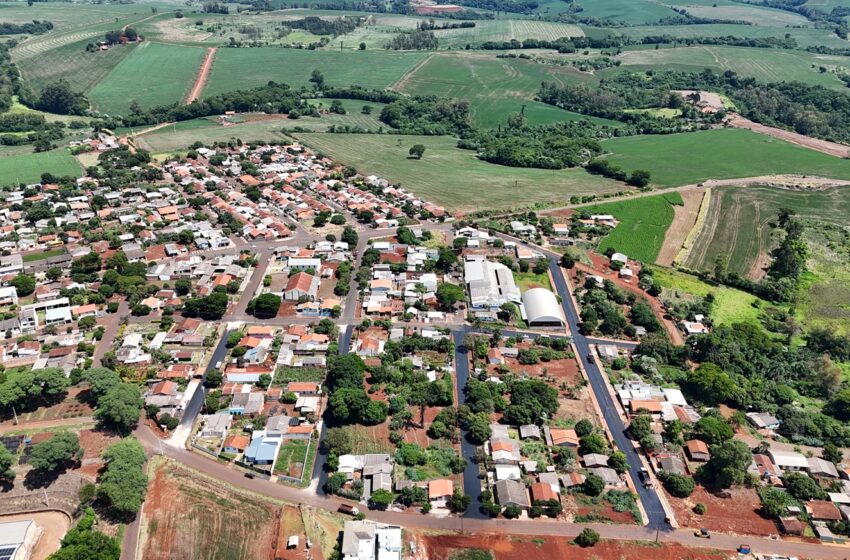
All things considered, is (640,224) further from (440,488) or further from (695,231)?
(440,488)

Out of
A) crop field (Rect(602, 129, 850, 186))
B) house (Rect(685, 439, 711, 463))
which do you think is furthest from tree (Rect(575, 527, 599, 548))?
crop field (Rect(602, 129, 850, 186))

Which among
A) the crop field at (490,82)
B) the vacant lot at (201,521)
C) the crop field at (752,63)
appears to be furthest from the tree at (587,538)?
the crop field at (752,63)

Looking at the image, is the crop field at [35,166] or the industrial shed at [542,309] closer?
the industrial shed at [542,309]

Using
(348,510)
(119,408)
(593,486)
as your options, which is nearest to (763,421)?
(593,486)

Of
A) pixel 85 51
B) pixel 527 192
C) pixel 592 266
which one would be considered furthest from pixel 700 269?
pixel 85 51

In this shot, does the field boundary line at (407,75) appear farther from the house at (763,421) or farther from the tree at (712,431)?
the tree at (712,431)
